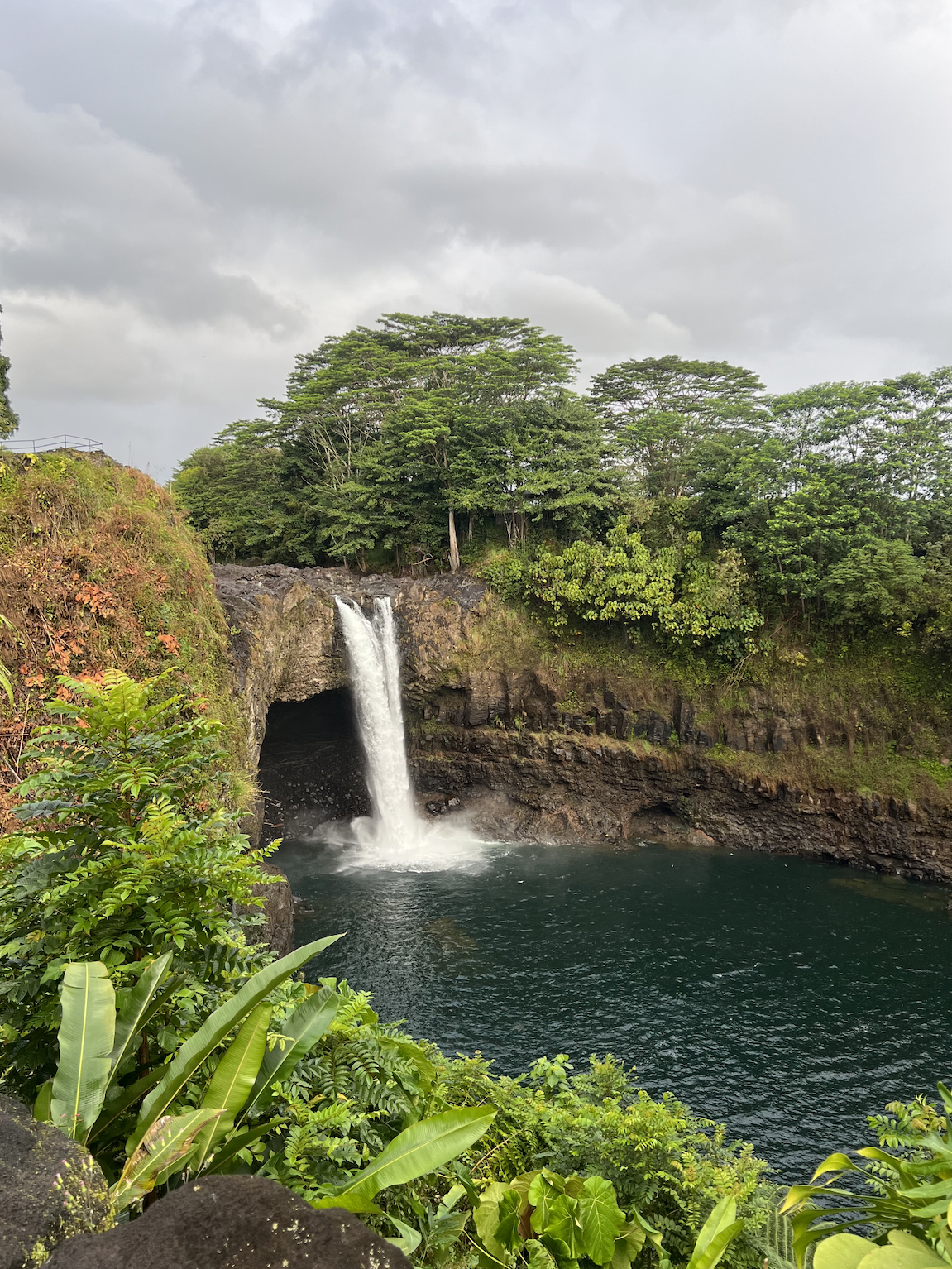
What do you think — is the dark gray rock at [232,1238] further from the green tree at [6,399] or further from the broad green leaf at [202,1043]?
the green tree at [6,399]

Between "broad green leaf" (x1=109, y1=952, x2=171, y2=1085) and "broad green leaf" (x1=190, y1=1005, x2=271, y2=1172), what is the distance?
34 centimetres

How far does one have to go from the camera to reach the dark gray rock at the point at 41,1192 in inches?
62.4

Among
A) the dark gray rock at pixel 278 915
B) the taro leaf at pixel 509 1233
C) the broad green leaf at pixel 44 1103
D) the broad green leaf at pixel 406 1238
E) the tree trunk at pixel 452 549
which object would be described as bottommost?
the dark gray rock at pixel 278 915

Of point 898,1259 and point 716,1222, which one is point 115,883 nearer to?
point 716,1222

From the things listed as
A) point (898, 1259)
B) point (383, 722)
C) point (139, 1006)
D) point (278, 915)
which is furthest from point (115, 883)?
point (383, 722)

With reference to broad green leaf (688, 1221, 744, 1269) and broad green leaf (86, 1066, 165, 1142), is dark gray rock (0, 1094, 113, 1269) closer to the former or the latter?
broad green leaf (86, 1066, 165, 1142)

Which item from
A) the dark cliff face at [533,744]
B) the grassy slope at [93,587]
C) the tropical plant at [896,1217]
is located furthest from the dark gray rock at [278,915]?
the tropical plant at [896,1217]

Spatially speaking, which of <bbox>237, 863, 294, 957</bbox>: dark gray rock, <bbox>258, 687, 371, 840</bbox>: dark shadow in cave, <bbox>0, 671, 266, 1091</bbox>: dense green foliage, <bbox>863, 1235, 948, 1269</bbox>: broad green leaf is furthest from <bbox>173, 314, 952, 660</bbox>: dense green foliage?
<bbox>863, 1235, 948, 1269</bbox>: broad green leaf

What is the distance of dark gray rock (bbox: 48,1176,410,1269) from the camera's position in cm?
154

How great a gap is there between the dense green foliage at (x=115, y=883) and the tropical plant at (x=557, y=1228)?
1530 mm

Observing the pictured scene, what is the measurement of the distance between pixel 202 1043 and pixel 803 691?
832 inches

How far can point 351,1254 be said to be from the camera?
5.33ft

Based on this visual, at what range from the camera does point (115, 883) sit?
9.94 feet

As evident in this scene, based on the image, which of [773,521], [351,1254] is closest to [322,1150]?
[351,1254]
